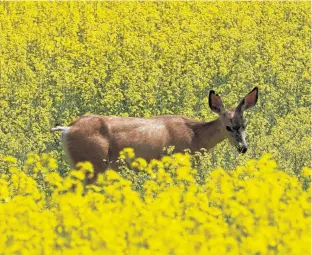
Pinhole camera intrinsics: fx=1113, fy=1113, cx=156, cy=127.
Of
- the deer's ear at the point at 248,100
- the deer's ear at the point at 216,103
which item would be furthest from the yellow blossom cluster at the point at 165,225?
the deer's ear at the point at 216,103

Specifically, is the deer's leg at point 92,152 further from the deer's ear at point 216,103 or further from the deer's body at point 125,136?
the deer's ear at point 216,103

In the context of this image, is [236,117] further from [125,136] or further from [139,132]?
[125,136]

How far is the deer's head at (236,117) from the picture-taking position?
12969 mm

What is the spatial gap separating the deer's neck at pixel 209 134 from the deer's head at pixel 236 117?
0.35 ft

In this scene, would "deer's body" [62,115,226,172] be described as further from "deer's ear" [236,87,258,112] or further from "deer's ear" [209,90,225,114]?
"deer's ear" [236,87,258,112]

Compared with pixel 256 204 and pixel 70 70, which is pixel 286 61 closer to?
pixel 70 70

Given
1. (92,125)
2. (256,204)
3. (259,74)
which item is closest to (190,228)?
(256,204)

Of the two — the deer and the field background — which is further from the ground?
the deer

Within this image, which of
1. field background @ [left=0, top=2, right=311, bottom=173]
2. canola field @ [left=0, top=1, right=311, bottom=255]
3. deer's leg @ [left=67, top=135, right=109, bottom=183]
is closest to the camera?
canola field @ [left=0, top=1, right=311, bottom=255]

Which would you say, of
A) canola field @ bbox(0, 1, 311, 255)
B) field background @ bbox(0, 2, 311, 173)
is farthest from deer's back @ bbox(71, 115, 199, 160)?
field background @ bbox(0, 2, 311, 173)

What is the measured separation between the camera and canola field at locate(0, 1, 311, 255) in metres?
8.27

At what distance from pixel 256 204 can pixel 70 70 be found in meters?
10.6

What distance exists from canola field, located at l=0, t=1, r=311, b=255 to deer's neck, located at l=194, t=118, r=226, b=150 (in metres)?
0.13

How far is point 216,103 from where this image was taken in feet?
43.6
